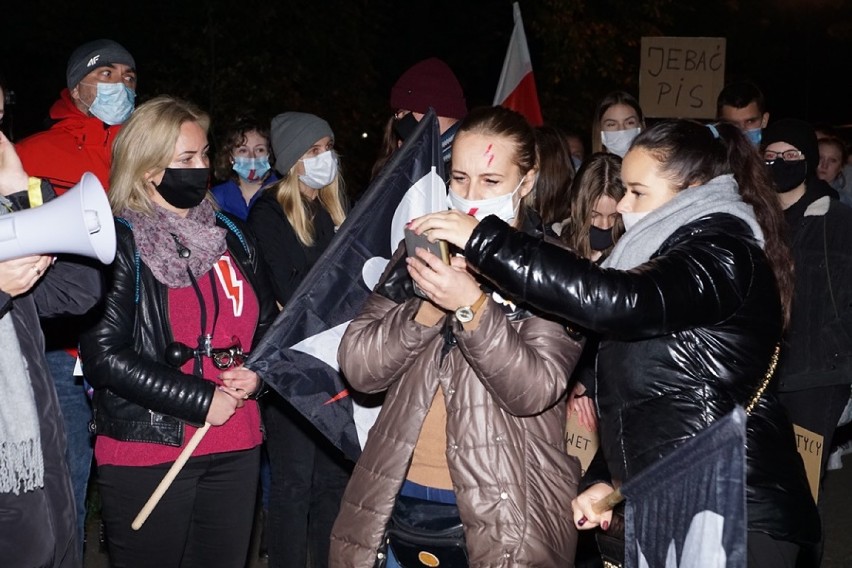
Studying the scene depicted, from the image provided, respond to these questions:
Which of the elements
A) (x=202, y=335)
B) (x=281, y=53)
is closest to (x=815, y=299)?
(x=202, y=335)

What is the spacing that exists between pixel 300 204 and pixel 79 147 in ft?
3.79

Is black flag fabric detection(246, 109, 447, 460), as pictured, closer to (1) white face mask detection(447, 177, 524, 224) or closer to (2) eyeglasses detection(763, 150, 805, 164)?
(1) white face mask detection(447, 177, 524, 224)

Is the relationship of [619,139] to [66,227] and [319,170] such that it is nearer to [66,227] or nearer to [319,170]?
[319,170]

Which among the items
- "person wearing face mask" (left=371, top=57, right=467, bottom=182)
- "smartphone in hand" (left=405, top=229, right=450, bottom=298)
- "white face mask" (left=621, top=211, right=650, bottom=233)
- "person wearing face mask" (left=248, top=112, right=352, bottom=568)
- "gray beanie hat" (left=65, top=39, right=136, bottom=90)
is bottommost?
"person wearing face mask" (left=248, top=112, right=352, bottom=568)

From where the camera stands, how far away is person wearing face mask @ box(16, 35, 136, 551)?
4.82 metres

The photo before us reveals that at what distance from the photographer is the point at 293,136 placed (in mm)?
5758

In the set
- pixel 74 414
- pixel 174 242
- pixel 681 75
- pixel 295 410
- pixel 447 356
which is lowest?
pixel 295 410

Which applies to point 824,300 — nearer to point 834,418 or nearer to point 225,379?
point 834,418

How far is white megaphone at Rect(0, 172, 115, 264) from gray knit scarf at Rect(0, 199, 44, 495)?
0.39 m

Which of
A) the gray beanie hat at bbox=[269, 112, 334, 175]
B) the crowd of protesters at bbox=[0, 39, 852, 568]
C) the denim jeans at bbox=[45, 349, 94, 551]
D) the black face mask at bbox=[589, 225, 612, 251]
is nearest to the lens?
the crowd of protesters at bbox=[0, 39, 852, 568]

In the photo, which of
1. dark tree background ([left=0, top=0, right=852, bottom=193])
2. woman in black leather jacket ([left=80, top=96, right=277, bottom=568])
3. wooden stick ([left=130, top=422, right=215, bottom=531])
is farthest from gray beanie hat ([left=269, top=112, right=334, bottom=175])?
dark tree background ([left=0, top=0, right=852, bottom=193])

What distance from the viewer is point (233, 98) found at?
42.8ft

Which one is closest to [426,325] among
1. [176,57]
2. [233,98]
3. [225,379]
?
[225,379]

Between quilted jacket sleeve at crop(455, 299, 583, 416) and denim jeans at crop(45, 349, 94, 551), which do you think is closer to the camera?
quilted jacket sleeve at crop(455, 299, 583, 416)
